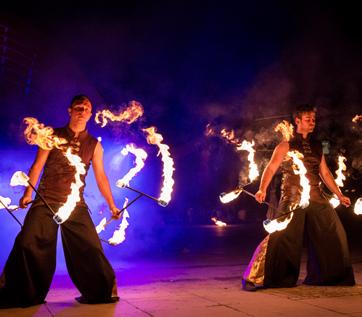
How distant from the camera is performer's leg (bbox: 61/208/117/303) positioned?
4.11m

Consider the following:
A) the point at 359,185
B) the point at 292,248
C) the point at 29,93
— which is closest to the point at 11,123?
the point at 29,93

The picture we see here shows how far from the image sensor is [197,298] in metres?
4.54

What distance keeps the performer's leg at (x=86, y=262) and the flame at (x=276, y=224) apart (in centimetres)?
178

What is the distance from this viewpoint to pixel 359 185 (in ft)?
40.4

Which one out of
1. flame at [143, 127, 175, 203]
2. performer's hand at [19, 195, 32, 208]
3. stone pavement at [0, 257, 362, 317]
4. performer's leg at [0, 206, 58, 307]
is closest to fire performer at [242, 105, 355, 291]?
stone pavement at [0, 257, 362, 317]

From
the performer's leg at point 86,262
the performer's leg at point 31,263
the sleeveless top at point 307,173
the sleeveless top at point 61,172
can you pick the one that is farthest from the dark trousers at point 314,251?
the performer's leg at point 31,263

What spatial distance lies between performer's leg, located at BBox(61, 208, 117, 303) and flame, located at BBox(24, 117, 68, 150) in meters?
0.74

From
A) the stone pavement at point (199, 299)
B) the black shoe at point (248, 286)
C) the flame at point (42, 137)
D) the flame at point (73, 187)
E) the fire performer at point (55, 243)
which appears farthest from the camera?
the black shoe at point (248, 286)

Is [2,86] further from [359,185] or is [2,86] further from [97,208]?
[359,185]

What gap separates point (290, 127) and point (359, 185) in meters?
7.63

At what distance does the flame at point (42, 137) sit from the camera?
429cm

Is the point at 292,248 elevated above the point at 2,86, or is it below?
below

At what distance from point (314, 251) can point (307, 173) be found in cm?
92

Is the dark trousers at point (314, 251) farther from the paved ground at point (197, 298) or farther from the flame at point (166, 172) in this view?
the flame at point (166, 172)
